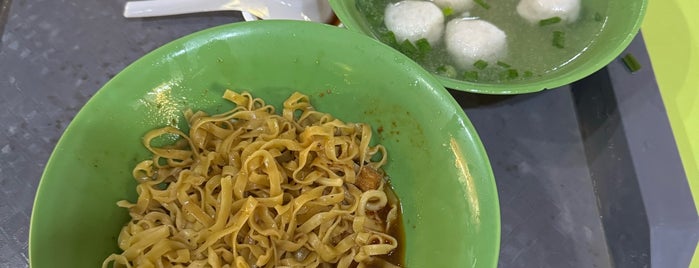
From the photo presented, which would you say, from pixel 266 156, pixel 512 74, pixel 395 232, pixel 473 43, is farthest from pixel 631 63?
pixel 266 156

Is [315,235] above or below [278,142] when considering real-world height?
below

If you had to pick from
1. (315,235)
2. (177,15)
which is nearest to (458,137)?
(315,235)

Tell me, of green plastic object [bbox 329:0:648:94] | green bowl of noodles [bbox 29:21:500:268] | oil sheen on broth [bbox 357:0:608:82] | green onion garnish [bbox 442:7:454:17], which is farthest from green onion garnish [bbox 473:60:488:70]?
green bowl of noodles [bbox 29:21:500:268]

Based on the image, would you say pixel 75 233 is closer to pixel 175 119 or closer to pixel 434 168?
pixel 175 119

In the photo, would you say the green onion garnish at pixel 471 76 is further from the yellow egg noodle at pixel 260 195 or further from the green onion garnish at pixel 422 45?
the yellow egg noodle at pixel 260 195

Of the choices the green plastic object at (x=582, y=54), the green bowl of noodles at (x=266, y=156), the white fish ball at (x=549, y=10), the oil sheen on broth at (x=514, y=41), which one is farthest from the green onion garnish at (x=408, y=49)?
the white fish ball at (x=549, y=10)

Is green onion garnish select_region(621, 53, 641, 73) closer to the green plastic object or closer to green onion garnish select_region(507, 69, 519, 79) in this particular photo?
the green plastic object
